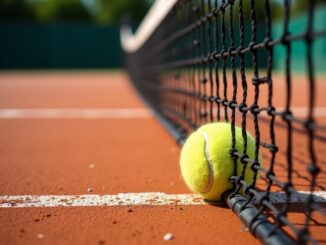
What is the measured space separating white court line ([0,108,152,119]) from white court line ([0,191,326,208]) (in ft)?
11.0

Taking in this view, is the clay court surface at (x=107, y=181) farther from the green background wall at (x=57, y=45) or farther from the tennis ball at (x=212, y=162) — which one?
the green background wall at (x=57, y=45)

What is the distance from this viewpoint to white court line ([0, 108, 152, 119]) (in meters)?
5.54

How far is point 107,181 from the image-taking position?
242 cm

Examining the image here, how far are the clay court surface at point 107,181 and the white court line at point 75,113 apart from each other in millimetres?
478

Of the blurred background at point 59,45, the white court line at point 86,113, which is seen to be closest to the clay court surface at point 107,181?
the white court line at point 86,113

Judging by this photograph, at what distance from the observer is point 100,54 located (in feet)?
83.6

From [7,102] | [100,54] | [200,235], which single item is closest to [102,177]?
[200,235]

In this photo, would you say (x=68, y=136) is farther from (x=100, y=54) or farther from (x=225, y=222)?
(x=100, y=54)

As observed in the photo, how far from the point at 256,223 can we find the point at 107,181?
3.40 feet

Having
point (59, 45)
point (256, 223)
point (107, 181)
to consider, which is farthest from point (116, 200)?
point (59, 45)

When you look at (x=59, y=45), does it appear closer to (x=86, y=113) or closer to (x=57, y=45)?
(x=57, y=45)

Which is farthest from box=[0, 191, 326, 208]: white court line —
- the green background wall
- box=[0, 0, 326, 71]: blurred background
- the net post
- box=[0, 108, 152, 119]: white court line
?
the green background wall

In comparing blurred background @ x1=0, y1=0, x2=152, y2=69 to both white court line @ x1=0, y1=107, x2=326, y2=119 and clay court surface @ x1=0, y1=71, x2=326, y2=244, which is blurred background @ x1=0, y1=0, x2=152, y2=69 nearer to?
white court line @ x1=0, y1=107, x2=326, y2=119

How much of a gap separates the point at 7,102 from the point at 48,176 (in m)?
5.29
